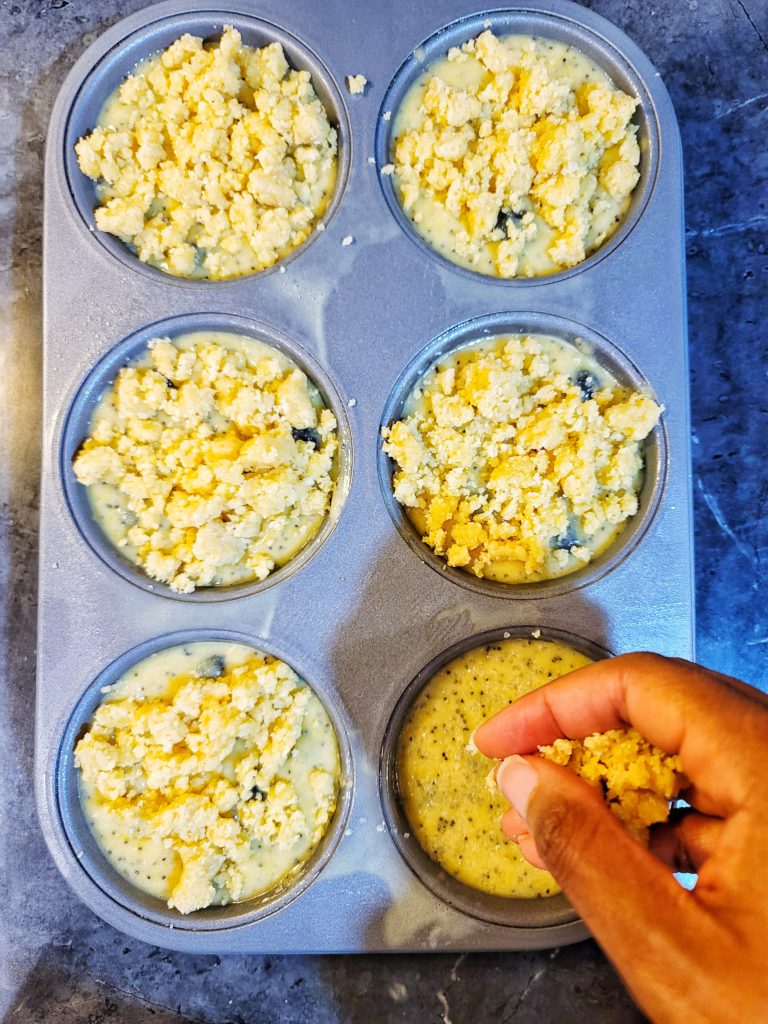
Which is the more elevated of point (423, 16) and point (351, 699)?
point (423, 16)

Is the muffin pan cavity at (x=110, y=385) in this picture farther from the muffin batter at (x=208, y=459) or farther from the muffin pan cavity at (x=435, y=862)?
the muffin pan cavity at (x=435, y=862)

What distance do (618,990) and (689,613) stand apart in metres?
0.72

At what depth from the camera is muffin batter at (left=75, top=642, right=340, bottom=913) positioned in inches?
49.2

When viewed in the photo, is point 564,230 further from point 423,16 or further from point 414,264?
point 423,16

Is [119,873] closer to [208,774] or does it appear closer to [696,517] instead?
[208,774]

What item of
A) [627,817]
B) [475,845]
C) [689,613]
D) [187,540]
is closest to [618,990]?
[475,845]

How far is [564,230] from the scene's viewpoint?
131cm

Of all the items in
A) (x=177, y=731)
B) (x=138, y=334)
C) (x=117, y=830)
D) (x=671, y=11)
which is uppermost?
(x=671, y=11)

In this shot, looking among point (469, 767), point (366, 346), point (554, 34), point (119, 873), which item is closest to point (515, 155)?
point (554, 34)

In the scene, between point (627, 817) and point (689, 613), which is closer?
point (627, 817)

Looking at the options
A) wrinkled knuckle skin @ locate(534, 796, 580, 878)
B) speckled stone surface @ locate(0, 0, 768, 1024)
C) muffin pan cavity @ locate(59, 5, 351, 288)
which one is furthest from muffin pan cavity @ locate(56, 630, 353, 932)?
muffin pan cavity @ locate(59, 5, 351, 288)

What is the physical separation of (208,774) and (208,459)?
532 mm

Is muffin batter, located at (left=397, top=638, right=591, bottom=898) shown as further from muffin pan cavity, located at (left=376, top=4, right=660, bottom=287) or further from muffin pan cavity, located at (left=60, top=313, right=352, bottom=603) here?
muffin pan cavity, located at (left=376, top=4, right=660, bottom=287)

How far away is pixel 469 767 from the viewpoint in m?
1.30
